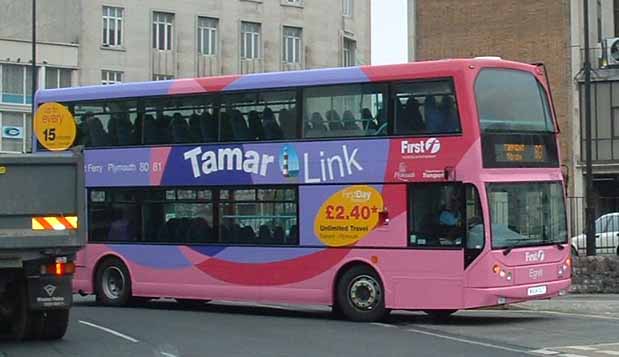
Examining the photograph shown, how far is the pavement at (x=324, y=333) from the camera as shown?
1463 centimetres

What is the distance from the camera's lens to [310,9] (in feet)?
215

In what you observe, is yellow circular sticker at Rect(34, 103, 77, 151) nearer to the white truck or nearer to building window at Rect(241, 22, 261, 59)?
the white truck

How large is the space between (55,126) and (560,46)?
34.4 metres

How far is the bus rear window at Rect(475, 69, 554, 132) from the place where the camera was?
1780cm

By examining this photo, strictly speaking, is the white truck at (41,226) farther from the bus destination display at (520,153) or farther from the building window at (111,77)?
the building window at (111,77)

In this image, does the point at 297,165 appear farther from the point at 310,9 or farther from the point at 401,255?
the point at 310,9

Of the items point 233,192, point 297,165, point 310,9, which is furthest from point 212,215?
point 310,9

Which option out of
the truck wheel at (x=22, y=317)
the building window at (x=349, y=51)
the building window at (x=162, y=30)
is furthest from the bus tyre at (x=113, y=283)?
the building window at (x=349, y=51)

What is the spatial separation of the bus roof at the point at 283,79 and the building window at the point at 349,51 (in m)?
46.2

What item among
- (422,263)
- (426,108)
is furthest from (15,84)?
(422,263)

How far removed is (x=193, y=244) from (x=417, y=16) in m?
39.1

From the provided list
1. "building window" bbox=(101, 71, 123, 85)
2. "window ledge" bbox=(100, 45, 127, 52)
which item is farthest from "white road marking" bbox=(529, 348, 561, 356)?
"window ledge" bbox=(100, 45, 127, 52)

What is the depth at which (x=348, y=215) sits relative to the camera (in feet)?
61.9

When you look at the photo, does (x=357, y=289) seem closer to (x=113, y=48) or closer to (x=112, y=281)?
(x=112, y=281)
